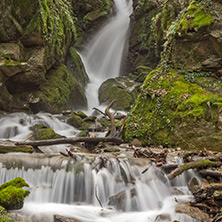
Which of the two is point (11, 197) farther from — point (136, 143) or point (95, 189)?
point (136, 143)

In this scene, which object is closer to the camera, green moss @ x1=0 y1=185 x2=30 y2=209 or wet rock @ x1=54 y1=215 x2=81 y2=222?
green moss @ x1=0 y1=185 x2=30 y2=209

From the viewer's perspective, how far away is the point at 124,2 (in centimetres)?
3412

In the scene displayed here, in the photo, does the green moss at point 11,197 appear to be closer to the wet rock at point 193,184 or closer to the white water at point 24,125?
the wet rock at point 193,184

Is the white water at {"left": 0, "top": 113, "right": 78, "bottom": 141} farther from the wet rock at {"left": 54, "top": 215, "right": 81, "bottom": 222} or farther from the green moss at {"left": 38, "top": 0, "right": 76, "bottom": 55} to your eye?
the wet rock at {"left": 54, "top": 215, "right": 81, "bottom": 222}

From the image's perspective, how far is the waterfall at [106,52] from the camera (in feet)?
77.2

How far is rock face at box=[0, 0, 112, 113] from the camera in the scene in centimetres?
989

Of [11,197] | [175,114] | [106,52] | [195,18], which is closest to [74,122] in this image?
[175,114]

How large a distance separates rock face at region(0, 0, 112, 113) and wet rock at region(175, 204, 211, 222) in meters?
9.05

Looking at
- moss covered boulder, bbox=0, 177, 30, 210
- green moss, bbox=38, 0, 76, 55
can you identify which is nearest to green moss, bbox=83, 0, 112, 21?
green moss, bbox=38, 0, 76, 55

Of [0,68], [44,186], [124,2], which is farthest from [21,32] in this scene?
[124,2]

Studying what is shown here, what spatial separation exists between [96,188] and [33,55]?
8629 millimetres

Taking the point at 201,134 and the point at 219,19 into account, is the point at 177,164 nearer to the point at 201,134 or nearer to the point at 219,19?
the point at 201,134

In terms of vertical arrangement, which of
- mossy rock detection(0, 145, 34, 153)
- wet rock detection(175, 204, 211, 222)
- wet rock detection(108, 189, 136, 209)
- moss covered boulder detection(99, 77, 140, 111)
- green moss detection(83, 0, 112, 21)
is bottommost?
moss covered boulder detection(99, 77, 140, 111)

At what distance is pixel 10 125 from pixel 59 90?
4617 millimetres
